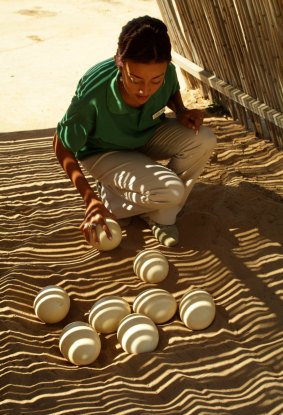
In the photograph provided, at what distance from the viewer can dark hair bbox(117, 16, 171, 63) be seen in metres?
3.09

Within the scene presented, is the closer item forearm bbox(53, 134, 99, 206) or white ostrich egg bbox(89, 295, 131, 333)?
white ostrich egg bbox(89, 295, 131, 333)

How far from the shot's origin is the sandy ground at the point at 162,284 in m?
2.80

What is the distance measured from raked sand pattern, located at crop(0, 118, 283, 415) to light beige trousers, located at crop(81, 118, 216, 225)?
18cm

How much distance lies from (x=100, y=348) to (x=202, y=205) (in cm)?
138

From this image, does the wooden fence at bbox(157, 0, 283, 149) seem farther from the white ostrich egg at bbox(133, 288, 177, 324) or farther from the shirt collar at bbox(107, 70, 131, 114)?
the white ostrich egg at bbox(133, 288, 177, 324)

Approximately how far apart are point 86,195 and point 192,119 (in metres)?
0.85

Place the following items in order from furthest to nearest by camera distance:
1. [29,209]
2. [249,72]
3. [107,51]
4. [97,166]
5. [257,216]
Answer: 1. [107,51]
2. [249,72]
3. [29,209]
4. [257,216]
5. [97,166]

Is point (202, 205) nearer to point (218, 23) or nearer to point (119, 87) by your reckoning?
point (119, 87)

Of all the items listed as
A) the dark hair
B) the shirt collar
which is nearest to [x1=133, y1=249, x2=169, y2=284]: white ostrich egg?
the shirt collar

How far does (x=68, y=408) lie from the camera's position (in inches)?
107

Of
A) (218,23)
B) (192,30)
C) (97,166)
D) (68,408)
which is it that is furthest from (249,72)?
(68,408)

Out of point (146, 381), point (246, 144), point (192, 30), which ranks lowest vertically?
point (246, 144)

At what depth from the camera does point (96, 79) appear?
3.47 metres

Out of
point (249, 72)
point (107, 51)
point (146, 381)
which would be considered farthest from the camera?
point (107, 51)
